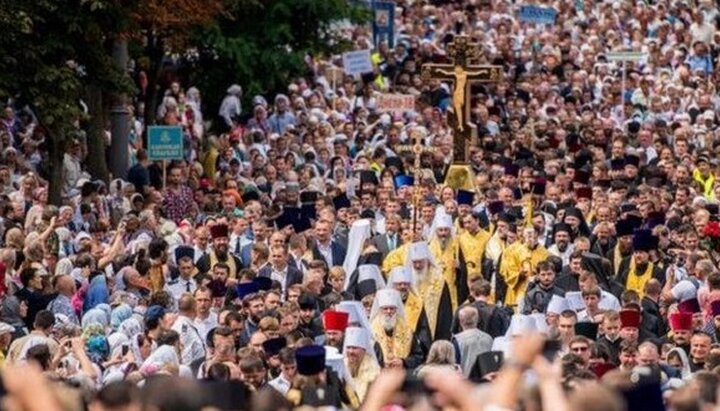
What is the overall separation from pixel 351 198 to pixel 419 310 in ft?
26.6

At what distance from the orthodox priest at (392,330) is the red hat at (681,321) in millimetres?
2374

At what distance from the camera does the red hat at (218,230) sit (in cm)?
2905

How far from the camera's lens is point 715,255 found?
3067cm

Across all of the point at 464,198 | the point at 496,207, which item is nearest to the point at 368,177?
the point at 496,207

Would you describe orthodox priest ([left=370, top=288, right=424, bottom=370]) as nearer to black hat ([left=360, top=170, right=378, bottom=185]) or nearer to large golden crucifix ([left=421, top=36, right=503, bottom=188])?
black hat ([left=360, top=170, right=378, bottom=185])

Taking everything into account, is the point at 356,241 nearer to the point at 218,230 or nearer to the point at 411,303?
the point at 218,230

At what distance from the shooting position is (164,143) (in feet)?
118

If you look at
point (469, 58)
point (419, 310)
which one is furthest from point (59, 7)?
point (419, 310)

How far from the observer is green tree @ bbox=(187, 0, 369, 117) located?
1719 inches

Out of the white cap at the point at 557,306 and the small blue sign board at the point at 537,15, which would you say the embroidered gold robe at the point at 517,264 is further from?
the small blue sign board at the point at 537,15

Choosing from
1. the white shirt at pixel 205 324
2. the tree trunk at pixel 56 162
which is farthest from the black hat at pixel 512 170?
the white shirt at pixel 205 324

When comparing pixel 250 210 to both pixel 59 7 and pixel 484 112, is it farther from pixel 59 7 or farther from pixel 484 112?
pixel 484 112

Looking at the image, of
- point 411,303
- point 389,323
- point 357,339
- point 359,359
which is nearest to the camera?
point 359,359

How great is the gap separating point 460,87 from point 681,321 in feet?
50.9
